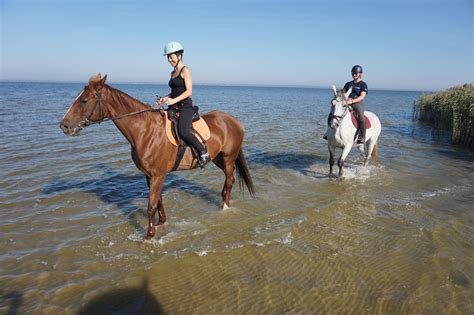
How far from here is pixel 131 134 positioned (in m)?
5.55

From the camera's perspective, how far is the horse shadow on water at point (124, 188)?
7.81 m

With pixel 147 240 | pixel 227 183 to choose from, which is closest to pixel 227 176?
pixel 227 183

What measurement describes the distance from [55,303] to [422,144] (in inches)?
673

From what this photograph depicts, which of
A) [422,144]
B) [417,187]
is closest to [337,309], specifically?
[417,187]

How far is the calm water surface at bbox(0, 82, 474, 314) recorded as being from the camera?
171 inches

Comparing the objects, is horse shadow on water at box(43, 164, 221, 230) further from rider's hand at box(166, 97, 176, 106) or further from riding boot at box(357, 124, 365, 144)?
riding boot at box(357, 124, 365, 144)

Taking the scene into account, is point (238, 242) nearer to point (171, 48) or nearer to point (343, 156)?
point (171, 48)

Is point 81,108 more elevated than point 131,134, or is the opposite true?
point 81,108

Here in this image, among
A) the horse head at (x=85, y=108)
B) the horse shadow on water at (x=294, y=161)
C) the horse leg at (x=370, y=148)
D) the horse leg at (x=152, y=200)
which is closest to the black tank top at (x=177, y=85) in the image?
the horse head at (x=85, y=108)

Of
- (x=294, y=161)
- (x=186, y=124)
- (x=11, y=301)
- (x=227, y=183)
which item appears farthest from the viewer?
(x=294, y=161)

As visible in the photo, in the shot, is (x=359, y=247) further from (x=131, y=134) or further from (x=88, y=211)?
(x=88, y=211)

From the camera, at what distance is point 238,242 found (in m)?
5.89

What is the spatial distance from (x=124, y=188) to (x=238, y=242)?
442cm

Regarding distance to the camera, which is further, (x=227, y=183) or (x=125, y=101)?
(x=227, y=183)
